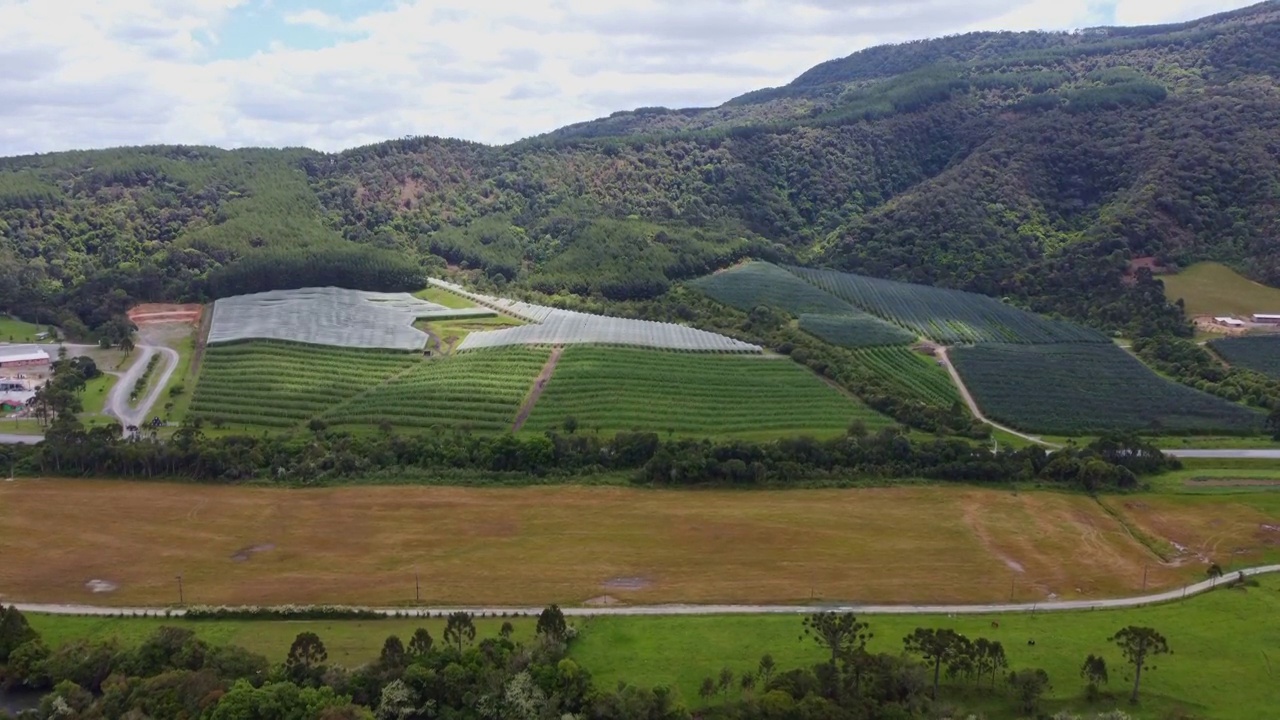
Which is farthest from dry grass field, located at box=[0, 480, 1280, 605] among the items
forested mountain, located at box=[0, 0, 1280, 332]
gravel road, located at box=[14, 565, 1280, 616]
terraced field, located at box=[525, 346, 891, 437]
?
forested mountain, located at box=[0, 0, 1280, 332]

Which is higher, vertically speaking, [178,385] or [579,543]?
[178,385]

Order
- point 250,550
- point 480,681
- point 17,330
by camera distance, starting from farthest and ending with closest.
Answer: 1. point 17,330
2. point 250,550
3. point 480,681

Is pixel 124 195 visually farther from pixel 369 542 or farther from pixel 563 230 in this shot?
pixel 369 542

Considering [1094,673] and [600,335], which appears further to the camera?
[600,335]

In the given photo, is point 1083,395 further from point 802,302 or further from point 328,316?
point 328,316

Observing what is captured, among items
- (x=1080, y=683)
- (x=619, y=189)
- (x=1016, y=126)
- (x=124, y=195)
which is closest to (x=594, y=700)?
(x=1080, y=683)

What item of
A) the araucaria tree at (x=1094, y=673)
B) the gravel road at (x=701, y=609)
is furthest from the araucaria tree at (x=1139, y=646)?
the gravel road at (x=701, y=609)

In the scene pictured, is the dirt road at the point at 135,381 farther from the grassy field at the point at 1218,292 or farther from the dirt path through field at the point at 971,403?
the grassy field at the point at 1218,292

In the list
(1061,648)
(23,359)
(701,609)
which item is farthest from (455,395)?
(1061,648)
